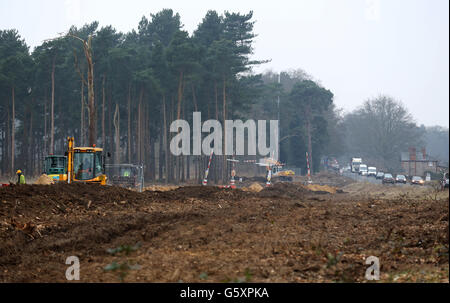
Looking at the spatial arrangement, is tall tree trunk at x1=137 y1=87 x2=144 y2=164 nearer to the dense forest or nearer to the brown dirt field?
the dense forest

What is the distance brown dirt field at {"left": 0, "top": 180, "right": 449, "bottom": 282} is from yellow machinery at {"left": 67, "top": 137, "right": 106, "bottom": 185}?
8019 mm

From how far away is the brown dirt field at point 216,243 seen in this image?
801 cm

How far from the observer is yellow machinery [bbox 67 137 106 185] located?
1070 inches

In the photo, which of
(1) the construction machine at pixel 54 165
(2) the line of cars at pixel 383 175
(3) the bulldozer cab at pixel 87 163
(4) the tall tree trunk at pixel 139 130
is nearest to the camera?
(3) the bulldozer cab at pixel 87 163

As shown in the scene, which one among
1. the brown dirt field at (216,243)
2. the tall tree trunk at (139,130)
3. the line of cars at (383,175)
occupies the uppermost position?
the tall tree trunk at (139,130)

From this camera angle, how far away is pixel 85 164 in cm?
2753

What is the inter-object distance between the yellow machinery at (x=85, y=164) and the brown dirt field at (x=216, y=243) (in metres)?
8.02

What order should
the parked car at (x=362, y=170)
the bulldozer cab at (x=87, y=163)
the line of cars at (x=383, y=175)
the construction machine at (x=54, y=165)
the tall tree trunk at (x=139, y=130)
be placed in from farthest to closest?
1. the parked car at (x=362, y=170)
2. the line of cars at (x=383, y=175)
3. the tall tree trunk at (x=139, y=130)
4. the construction machine at (x=54, y=165)
5. the bulldozer cab at (x=87, y=163)

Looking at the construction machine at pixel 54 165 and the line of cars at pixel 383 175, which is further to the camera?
the line of cars at pixel 383 175

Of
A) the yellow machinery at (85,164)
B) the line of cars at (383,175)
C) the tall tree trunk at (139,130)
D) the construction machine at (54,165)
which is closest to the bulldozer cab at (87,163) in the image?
the yellow machinery at (85,164)

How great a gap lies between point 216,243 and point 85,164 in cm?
1834

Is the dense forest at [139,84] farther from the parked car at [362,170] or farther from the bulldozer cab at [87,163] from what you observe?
the bulldozer cab at [87,163]

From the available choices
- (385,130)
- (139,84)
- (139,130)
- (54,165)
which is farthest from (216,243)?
(385,130)
